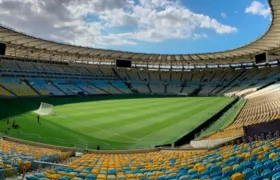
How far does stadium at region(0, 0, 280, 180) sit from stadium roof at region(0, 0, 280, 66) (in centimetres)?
21

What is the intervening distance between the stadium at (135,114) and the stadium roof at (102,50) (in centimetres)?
21

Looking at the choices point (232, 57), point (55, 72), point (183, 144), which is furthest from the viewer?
point (232, 57)

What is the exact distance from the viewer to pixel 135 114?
36.4m

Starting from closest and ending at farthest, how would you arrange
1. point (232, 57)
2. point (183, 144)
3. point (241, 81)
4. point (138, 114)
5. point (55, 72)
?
point (183, 144) → point (138, 114) → point (55, 72) → point (232, 57) → point (241, 81)

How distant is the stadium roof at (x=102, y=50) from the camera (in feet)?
139

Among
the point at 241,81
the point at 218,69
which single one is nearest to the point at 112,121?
the point at 241,81

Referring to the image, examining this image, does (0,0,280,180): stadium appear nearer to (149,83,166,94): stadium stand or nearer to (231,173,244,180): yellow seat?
(231,173,244,180): yellow seat

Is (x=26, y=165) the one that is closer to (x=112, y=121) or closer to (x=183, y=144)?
(x=183, y=144)

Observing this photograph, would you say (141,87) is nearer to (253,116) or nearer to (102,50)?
(102,50)

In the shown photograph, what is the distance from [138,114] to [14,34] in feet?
75.5

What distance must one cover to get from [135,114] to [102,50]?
1052 inches

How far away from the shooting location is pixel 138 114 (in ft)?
120

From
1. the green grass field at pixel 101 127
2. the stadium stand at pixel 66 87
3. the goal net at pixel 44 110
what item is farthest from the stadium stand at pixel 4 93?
the stadium stand at pixel 66 87

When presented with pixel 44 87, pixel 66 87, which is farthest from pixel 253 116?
pixel 66 87
